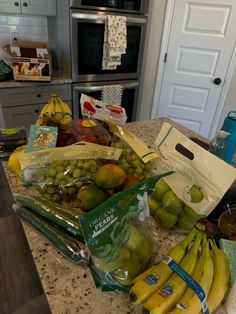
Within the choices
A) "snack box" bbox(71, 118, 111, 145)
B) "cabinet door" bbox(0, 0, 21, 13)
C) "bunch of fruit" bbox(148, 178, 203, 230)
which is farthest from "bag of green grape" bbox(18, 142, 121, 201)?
"cabinet door" bbox(0, 0, 21, 13)

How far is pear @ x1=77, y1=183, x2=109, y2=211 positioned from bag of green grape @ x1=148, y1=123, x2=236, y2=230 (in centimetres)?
15

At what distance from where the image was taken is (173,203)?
2.11 ft

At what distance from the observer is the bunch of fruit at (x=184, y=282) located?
17.6 inches

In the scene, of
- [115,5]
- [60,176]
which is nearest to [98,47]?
[115,5]

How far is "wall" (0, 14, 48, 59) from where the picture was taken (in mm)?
2225

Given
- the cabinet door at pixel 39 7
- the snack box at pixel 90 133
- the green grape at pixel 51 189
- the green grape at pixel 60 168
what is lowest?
the green grape at pixel 51 189

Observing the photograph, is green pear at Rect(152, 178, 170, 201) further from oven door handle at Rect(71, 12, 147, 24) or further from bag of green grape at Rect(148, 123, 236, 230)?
oven door handle at Rect(71, 12, 147, 24)

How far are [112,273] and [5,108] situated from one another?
6.11ft

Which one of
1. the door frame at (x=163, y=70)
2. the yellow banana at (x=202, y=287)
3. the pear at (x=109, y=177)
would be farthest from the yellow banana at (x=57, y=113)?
the door frame at (x=163, y=70)

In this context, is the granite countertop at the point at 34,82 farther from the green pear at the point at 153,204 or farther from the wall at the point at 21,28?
the green pear at the point at 153,204

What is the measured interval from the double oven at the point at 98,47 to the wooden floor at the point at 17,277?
1.48 metres

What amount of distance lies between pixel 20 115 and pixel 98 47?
0.91 m

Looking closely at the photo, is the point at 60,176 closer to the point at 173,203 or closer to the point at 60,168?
the point at 60,168

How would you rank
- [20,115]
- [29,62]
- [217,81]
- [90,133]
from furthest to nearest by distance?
1. [217,81]
2. [20,115]
3. [29,62]
4. [90,133]
